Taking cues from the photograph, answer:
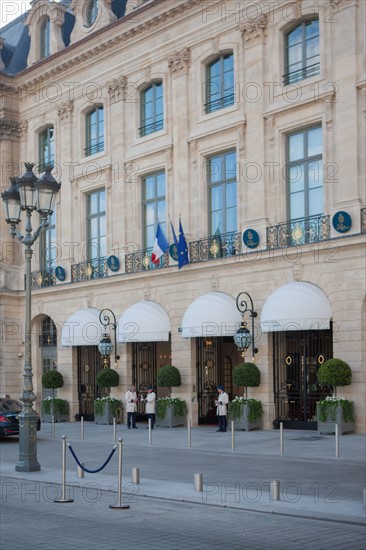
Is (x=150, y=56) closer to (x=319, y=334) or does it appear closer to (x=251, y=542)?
(x=319, y=334)

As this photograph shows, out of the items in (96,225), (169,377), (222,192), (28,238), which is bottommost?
(169,377)

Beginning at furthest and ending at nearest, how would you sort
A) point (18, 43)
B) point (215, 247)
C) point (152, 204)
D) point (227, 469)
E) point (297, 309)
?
point (18, 43), point (152, 204), point (215, 247), point (297, 309), point (227, 469)

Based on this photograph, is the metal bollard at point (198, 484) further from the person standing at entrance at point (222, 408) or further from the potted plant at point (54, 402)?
the potted plant at point (54, 402)

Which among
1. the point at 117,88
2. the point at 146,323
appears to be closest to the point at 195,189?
the point at 146,323

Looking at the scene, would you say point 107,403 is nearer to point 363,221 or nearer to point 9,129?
point 363,221

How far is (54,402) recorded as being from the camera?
37906mm

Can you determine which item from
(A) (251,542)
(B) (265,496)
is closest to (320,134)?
(B) (265,496)

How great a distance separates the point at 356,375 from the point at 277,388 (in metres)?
3.89

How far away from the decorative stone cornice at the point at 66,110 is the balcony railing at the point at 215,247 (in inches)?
418

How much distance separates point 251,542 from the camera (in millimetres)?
11555

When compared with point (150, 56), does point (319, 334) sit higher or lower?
lower

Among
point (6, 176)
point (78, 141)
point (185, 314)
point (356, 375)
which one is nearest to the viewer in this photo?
point (356, 375)

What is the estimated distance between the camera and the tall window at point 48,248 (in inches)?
1602

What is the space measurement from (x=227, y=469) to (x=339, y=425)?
7.36 metres
